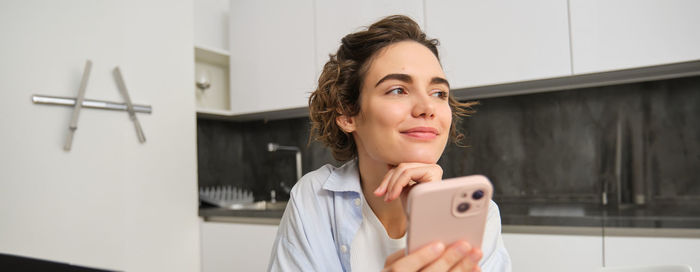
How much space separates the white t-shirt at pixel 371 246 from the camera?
2.99 feet

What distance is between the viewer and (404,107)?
848 millimetres

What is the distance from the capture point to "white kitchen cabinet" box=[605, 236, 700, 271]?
1.33 meters

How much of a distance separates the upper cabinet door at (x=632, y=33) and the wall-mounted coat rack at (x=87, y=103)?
5.81 feet

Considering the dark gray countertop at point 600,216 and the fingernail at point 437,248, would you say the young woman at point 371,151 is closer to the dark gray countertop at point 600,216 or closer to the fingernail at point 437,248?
the fingernail at point 437,248

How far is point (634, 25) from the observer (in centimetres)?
157

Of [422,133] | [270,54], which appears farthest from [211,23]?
[422,133]

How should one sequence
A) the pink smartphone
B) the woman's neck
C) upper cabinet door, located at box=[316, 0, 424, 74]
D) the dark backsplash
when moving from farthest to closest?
upper cabinet door, located at box=[316, 0, 424, 74]
the dark backsplash
the woman's neck
the pink smartphone

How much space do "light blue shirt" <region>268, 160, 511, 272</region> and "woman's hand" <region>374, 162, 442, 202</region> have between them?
23 cm

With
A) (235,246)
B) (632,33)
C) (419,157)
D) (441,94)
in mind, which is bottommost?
(235,246)

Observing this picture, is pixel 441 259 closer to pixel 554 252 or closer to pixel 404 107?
pixel 404 107

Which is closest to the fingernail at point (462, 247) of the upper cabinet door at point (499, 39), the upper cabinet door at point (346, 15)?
the upper cabinet door at point (499, 39)

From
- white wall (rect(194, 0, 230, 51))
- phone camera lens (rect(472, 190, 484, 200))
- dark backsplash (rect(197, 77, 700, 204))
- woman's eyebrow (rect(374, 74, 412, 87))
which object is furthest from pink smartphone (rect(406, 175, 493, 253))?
white wall (rect(194, 0, 230, 51))

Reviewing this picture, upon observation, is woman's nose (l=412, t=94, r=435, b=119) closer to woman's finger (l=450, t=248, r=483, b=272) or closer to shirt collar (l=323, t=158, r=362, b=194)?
shirt collar (l=323, t=158, r=362, b=194)

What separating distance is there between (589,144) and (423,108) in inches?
56.7
